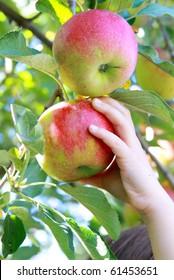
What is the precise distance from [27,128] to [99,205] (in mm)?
243

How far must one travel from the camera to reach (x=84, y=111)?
1087 millimetres

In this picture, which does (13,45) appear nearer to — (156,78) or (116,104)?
(116,104)

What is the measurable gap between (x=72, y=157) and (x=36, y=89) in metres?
1.39

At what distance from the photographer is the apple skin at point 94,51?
1052 millimetres

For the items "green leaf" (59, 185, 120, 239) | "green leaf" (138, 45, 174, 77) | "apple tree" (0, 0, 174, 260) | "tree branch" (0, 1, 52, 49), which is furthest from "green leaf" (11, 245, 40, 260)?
"green leaf" (138, 45, 174, 77)

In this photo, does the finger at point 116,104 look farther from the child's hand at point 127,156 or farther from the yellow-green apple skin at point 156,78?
the yellow-green apple skin at point 156,78

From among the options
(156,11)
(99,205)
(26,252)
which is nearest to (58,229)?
(99,205)

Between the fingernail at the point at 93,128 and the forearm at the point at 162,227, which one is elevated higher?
the fingernail at the point at 93,128

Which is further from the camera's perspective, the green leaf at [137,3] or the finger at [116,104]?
the green leaf at [137,3]

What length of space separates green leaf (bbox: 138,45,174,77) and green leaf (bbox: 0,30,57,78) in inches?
8.2

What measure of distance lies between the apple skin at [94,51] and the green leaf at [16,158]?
152 millimetres

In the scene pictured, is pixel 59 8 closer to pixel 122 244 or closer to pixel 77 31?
pixel 77 31

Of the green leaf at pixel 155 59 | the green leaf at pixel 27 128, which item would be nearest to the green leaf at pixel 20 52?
the green leaf at pixel 27 128

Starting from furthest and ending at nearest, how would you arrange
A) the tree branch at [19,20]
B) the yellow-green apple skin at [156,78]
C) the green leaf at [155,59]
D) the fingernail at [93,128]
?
the tree branch at [19,20] → the yellow-green apple skin at [156,78] → the green leaf at [155,59] → the fingernail at [93,128]
